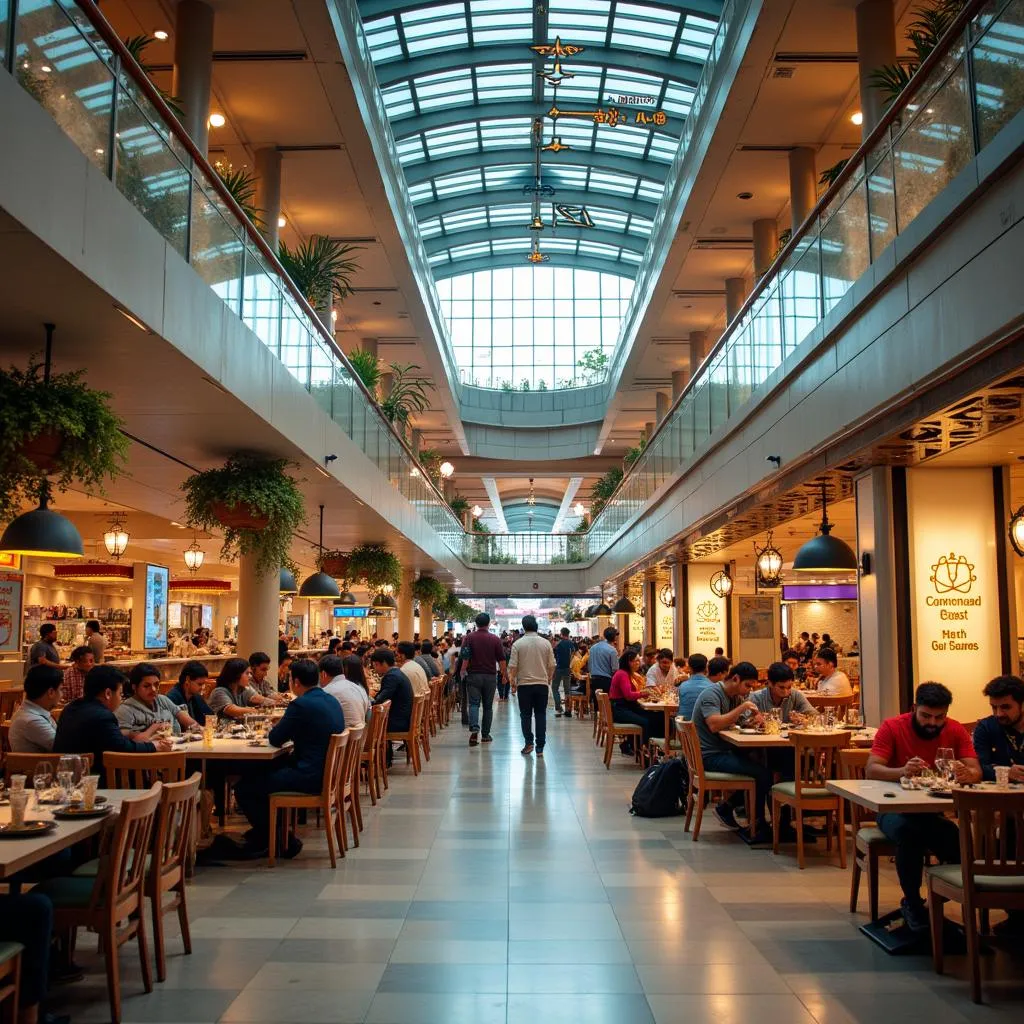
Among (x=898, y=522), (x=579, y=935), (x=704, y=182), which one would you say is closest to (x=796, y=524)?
(x=704, y=182)

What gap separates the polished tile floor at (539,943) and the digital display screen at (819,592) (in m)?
12.8

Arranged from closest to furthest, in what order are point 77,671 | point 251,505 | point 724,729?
point 724,729 → point 251,505 → point 77,671

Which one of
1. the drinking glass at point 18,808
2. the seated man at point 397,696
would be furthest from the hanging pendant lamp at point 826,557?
the drinking glass at point 18,808

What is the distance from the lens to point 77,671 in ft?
35.1

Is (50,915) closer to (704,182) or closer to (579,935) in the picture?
(579,935)

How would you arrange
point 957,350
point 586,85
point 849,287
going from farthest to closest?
point 586,85
point 849,287
point 957,350

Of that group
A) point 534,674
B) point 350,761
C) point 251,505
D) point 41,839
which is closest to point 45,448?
point 41,839

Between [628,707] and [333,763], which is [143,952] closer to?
[333,763]

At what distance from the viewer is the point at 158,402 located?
830 centimetres

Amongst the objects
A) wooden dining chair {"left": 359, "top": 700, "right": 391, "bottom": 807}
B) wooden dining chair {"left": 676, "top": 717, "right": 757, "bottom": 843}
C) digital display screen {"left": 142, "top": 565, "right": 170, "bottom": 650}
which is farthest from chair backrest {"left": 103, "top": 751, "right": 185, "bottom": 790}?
digital display screen {"left": 142, "top": 565, "right": 170, "bottom": 650}

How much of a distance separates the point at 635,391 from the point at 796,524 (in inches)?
436

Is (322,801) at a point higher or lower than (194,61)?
lower

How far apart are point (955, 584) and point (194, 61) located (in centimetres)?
860

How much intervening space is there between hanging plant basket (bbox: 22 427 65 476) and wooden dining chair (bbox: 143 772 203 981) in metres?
2.16
